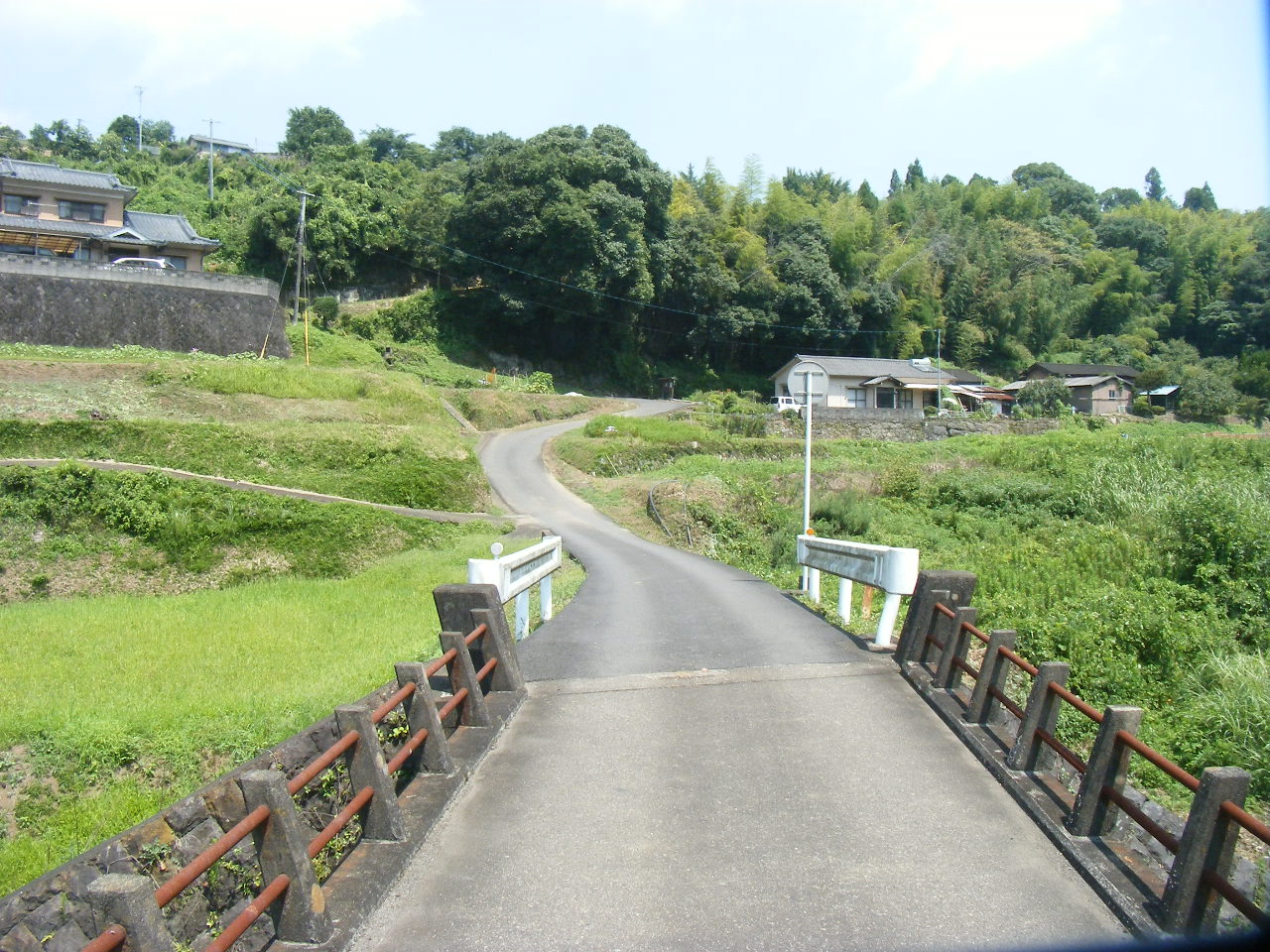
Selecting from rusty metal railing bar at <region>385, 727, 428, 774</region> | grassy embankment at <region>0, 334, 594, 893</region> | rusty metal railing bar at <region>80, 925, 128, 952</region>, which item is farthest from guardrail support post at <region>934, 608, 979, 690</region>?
rusty metal railing bar at <region>80, 925, 128, 952</region>

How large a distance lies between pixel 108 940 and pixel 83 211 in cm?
5168

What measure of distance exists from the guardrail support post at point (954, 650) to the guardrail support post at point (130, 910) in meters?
5.37

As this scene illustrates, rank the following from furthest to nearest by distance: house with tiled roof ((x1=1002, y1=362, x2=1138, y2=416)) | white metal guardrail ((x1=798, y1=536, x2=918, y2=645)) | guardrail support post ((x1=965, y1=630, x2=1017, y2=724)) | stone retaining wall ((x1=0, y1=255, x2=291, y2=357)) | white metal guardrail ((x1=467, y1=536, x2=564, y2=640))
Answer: house with tiled roof ((x1=1002, y1=362, x2=1138, y2=416)), stone retaining wall ((x1=0, y1=255, x2=291, y2=357)), white metal guardrail ((x1=798, y1=536, x2=918, y2=645)), white metal guardrail ((x1=467, y1=536, x2=564, y2=640)), guardrail support post ((x1=965, y1=630, x2=1017, y2=724))

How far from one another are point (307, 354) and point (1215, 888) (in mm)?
41002

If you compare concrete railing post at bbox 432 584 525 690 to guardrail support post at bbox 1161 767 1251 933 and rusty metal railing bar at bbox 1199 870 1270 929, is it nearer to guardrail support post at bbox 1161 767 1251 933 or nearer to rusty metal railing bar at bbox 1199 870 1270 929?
guardrail support post at bbox 1161 767 1251 933

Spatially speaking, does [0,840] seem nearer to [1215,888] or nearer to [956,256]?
[1215,888]

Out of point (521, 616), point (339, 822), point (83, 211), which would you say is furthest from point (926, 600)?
point (83, 211)

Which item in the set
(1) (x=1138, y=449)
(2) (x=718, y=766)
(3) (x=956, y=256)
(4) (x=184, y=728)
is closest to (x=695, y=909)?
(2) (x=718, y=766)

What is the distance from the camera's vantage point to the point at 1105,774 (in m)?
4.74

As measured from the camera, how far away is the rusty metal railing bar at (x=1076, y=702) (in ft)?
16.3

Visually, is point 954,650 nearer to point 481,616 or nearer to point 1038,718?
point 1038,718

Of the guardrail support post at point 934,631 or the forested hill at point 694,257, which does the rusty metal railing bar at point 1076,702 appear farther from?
the forested hill at point 694,257

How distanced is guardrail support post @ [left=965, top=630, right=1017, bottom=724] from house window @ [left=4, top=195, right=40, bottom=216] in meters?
50.8

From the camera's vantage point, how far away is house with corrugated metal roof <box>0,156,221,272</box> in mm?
43781
